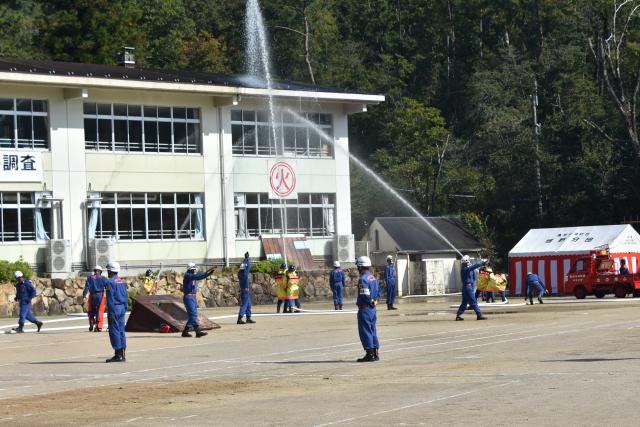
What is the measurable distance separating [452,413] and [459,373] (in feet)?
14.9

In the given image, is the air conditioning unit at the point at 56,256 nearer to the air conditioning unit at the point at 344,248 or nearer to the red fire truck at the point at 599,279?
the air conditioning unit at the point at 344,248

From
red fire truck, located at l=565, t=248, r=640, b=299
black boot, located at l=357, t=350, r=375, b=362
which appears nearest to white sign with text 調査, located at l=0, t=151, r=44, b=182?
red fire truck, located at l=565, t=248, r=640, b=299

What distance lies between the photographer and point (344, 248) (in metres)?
56.8

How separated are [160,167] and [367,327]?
31791mm

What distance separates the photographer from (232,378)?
19.3 m

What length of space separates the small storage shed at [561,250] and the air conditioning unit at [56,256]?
19.8 meters

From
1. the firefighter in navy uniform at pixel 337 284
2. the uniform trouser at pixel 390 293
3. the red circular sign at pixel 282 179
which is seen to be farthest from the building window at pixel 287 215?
the uniform trouser at pixel 390 293

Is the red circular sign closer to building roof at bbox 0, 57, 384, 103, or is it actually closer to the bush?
building roof at bbox 0, 57, 384, 103

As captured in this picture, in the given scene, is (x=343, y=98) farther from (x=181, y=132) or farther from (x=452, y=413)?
(x=452, y=413)

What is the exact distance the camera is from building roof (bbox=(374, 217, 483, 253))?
5888cm

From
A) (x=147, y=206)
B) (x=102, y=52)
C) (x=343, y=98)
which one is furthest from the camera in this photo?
(x=102, y=52)

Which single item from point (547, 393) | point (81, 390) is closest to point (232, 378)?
point (81, 390)

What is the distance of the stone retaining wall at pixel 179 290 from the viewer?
1768 inches

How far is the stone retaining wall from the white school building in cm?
190
